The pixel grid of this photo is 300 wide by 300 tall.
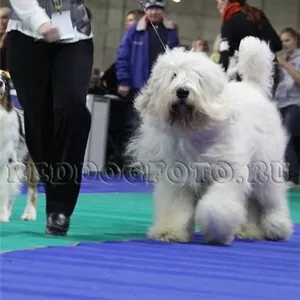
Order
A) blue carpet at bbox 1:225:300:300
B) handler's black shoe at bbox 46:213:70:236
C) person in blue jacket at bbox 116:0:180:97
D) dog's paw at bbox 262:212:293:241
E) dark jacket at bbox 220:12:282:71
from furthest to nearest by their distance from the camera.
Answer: person in blue jacket at bbox 116:0:180:97 → dark jacket at bbox 220:12:282:71 → dog's paw at bbox 262:212:293:241 → handler's black shoe at bbox 46:213:70:236 → blue carpet at bbox 1:225:300:300

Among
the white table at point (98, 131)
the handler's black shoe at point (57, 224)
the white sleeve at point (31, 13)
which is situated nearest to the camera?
the white sleeve at point (31, 13)

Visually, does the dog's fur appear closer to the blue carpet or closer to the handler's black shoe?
the handler's black shoe

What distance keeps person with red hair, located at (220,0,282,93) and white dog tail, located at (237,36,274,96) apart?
2.40m

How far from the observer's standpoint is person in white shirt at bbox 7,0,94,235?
421cm

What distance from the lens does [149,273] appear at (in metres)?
3.24

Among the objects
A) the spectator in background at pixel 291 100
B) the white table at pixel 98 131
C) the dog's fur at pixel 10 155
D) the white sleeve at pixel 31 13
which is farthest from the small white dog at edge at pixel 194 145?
the white table at pixel 98 131

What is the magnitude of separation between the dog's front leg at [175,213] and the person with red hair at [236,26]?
3.28 m

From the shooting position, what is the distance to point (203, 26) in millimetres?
16516

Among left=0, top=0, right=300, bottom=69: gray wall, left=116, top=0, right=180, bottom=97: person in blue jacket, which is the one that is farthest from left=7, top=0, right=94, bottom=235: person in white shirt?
left=0, top=0, right=300, bottom=69: gray wall

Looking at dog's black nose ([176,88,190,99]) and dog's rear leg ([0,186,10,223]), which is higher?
dog's black nose ([176,88,190,99])

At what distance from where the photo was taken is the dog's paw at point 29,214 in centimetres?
525

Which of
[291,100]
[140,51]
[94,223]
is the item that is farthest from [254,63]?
[291,100]

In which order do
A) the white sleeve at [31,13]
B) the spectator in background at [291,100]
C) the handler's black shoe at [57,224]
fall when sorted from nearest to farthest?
1. the white sleeve at [31,13]
2. the handler's black shoe at [57,224]
3. the spectator in background at [291,100]

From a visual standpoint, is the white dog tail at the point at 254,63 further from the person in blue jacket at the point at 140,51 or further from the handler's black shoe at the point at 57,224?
the person in blue jacket at the point at 140,51
